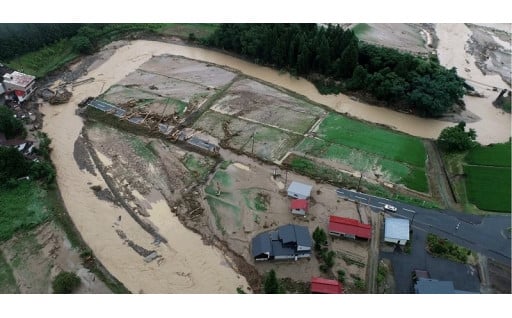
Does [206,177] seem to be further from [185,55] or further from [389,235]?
[185,55]

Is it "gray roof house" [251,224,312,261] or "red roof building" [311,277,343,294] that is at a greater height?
"gray roof house" [251,224,312,261]

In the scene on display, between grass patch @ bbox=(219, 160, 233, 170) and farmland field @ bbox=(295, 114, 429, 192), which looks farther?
grass patch @ bbox=(219, 160, 233, 170)

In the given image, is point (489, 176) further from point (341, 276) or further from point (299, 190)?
point (341, 276)

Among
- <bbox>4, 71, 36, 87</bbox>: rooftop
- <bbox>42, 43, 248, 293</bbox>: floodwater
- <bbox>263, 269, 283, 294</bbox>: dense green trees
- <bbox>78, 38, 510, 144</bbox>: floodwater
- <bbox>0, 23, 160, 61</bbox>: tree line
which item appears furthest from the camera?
<bbox>0, 23, 160, 61</bbox>: tree line

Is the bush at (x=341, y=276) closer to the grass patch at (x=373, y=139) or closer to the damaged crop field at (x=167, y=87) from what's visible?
the grass patch at (x=373, y=139)

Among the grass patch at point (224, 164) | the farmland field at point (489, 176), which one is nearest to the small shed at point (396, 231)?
the farmland field at point (489, 176)

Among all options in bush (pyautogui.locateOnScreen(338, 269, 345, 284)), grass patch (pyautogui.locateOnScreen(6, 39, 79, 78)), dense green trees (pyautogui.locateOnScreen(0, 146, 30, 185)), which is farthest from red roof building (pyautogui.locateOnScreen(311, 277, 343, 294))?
grass patch (pyautogui.locateOnScreen(6, 39, 79, 78))

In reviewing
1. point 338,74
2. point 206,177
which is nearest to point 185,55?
point 338,74

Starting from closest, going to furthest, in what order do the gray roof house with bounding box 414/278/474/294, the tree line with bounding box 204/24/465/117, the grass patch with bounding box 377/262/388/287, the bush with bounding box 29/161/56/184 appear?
the gray roof house with bounding box 414/278/474/294
the grass patch with bounding box 377/262/388/287
the bush with bounding box 29/161/56/184
the tree line with bounding box 204/24/465/117

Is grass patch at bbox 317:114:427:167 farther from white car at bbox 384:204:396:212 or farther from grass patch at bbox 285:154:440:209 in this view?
white car at bbox 384:204:396:212
